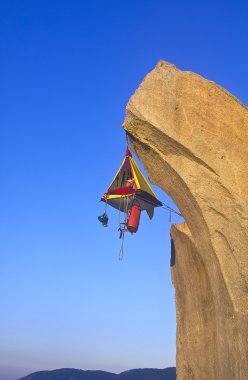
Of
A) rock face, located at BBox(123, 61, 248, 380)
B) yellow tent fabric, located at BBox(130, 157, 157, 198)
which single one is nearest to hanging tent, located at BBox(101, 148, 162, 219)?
yellow tent fabric, located at BBox(130, 157, 157, 198)

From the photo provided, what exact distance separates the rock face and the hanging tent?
82.5 inches

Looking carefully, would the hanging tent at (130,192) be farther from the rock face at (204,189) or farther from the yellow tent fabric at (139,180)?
the rock face at (204,189)

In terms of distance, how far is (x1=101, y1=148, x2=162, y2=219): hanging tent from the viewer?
14742 millimetres

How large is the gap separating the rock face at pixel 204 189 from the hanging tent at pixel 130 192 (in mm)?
2095

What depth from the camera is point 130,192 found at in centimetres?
1475

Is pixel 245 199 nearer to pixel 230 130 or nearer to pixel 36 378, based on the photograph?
pixel 230 130

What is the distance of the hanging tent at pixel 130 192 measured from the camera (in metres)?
14.7

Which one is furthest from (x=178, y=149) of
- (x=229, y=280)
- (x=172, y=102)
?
(x=229, y=280)

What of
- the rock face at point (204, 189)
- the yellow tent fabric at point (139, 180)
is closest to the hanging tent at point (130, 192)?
the yellow tent fabric at point (139, 180)

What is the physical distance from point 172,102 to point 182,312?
556 cm

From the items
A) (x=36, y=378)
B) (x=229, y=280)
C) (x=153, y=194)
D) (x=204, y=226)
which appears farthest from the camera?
(x=36, y=378)

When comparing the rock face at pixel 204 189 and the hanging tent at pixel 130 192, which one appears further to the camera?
the hanging tent at pixel 130 192

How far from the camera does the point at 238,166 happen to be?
35.9 feet

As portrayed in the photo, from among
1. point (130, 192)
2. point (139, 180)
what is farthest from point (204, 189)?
point (139, 180)
